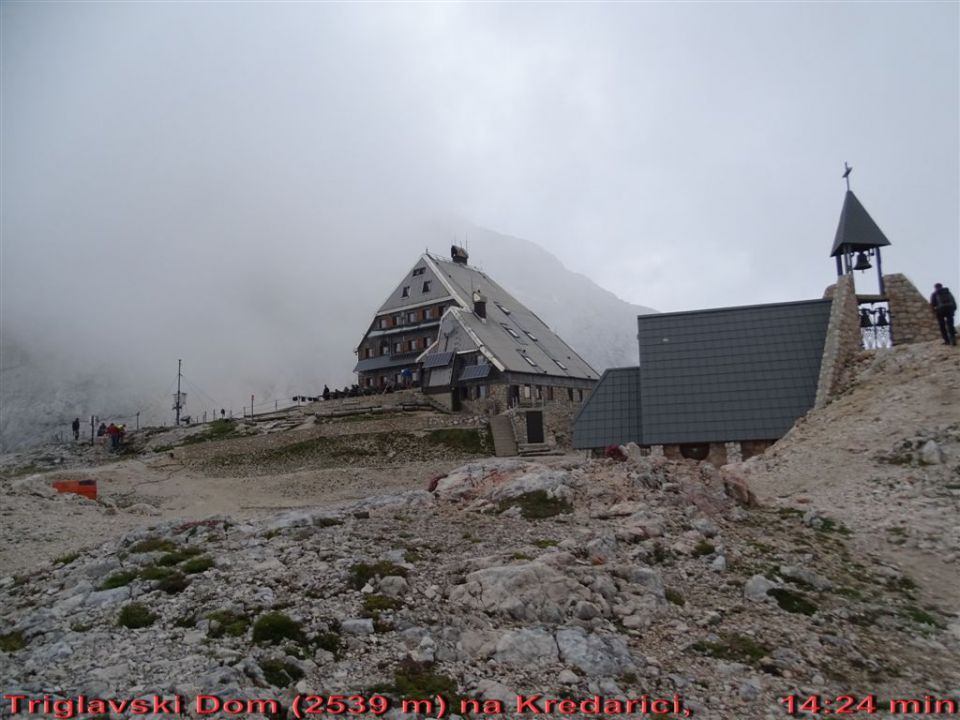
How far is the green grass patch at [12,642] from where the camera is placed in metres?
9.30

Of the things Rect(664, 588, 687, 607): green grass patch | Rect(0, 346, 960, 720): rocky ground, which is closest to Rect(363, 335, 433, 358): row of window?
Rect(0, 346, 960, 720): rocky ground

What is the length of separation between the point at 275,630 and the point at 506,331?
188ft

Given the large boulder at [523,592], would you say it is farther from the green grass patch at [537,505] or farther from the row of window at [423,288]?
the row of window at [423,288]

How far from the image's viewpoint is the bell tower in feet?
113

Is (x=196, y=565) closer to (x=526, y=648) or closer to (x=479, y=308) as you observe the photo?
(x=526, y=648)

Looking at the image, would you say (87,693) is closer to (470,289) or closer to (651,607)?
(651,607)

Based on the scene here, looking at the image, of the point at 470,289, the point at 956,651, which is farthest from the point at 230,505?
the point at 470,289

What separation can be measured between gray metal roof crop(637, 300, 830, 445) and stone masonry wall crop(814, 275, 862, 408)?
1.53 metres

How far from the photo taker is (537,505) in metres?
16.6

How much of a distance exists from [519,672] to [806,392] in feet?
89.1

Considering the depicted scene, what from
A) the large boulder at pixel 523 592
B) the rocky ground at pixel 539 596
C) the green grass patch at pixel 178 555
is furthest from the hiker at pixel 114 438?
the large boulder at pixel 523 592

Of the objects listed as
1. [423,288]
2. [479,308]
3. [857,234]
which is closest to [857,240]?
[857,234]

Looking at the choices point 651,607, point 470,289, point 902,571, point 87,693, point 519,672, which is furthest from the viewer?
point 470,289

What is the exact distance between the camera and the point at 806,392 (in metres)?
31.4
